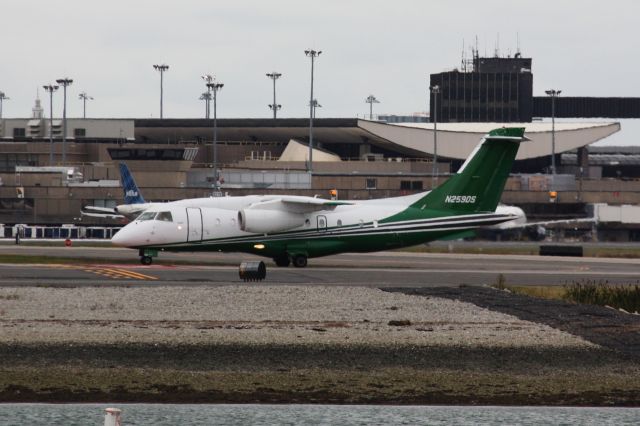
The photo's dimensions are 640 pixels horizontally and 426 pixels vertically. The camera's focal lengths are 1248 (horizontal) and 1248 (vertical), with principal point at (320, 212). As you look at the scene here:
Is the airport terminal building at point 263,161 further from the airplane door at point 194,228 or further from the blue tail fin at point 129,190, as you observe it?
the airplane door at point 194,228

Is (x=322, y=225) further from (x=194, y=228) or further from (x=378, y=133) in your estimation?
(x=378, y=133)

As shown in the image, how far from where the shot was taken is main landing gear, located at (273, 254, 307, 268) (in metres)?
67.2

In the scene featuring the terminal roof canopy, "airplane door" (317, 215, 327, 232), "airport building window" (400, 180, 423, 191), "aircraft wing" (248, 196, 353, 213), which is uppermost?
the terminal roof canopy

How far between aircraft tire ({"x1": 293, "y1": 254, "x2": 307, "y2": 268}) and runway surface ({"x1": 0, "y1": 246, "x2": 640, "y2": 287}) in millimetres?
892

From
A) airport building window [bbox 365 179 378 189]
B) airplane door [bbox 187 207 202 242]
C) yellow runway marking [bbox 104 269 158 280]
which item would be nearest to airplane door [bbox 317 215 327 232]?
airplane door [bbox 187 207 202 242]

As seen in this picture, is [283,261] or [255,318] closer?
[255,318]

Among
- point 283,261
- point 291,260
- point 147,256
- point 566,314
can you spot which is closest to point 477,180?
point 291,260

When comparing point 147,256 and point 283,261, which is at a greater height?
point 147,256

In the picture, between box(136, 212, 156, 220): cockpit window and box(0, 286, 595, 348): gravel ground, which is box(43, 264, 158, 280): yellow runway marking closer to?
box(136, 212, 156, 220): cockpit window

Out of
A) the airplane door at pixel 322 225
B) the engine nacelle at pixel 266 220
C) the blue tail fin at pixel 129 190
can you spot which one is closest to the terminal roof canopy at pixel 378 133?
the blue tail fin at pixel 129 190

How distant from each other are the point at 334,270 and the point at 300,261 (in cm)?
331

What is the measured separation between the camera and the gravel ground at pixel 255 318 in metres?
33.7

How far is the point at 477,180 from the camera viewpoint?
222ft

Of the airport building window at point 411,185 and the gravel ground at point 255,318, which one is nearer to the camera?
the gravel ground at point 255,318
